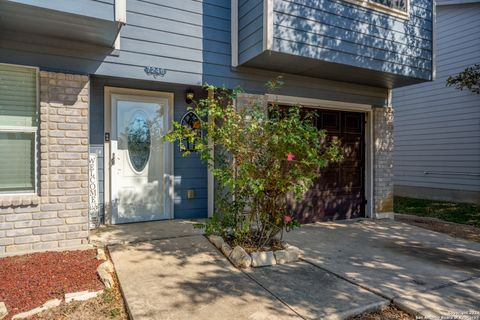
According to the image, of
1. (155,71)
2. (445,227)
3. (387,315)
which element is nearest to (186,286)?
(387,315)

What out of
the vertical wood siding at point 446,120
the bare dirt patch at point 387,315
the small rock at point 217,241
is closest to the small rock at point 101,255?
the small rock at point 217,241

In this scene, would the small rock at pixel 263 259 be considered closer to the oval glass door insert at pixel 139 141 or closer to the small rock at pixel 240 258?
the small rock at pixel 240 258

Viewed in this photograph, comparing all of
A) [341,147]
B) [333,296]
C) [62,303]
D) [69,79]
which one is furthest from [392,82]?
[62,303]

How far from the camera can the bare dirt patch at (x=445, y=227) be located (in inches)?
205

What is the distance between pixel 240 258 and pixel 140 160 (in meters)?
2.60

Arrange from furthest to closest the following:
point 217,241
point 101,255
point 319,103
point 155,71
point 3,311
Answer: point 319,103
point 155,71
point 217,241
point 101,255
point 3,311

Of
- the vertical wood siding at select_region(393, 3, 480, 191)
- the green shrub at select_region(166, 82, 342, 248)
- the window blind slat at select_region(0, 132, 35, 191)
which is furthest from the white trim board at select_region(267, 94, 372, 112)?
the vertical wood siding at select_region(393, 3, 480, 191)

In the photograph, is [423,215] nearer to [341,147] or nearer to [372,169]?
[372,169]

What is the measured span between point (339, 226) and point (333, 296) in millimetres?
2916

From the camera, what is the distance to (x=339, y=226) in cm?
550

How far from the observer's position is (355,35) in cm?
480

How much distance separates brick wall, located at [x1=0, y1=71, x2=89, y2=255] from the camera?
139 inches

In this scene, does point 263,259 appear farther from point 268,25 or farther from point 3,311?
point 268,25

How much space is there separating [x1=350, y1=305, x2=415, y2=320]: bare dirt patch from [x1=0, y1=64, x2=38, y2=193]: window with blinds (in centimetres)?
381
